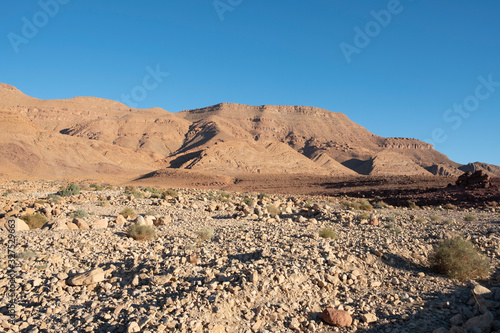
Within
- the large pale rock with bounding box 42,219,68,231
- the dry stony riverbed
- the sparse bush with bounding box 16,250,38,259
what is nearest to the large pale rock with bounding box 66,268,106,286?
the dry stony riverbed

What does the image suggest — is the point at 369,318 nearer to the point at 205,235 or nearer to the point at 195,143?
the point at 205,235

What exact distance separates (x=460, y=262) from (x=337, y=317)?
12.1 ft

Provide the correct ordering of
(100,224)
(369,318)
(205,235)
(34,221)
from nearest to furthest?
(369,318)
(205,235)
(100,224)
(34,221)

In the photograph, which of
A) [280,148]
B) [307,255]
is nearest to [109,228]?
[307,255]

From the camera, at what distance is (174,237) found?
32.2 feet

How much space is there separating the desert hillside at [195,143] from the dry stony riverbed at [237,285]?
47.1 meters

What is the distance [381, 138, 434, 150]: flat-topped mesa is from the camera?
125688 mm

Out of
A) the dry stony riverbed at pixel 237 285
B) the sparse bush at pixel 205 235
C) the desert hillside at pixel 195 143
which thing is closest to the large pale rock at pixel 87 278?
the dry stony riverbed at pixel 237 285

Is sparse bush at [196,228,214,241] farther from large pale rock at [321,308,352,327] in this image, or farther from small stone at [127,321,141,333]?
large pale rock at [321,308,352,327]

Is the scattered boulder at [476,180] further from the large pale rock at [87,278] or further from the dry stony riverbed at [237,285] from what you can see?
the large pale rock at [87,278]

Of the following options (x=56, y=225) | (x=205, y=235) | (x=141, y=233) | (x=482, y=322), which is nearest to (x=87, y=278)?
(x=141, y=233)

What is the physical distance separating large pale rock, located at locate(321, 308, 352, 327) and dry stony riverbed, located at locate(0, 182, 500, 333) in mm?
75

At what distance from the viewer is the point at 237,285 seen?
18.6 feet

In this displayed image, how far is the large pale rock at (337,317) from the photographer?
4957 mm
